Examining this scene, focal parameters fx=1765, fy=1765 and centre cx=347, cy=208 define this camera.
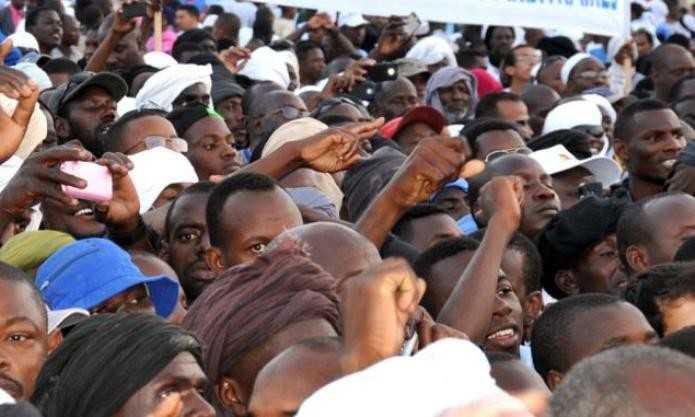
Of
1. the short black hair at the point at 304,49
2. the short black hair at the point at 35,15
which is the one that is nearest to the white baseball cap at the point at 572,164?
the short black hair at the point at 304,49

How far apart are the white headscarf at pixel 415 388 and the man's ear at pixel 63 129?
5426 millimetres

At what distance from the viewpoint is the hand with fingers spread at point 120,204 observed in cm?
488

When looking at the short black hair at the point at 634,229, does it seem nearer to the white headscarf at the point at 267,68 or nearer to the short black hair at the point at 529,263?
the short black hair at the point at 529,263

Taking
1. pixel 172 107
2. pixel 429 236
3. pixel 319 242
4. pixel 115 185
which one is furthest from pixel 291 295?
pixel 172 107

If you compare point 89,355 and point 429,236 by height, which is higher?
point 89,355

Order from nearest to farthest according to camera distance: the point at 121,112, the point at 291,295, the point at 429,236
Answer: the point at 291,295, the point at 429,236, the point at 121,112

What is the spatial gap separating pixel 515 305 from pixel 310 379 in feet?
6.25

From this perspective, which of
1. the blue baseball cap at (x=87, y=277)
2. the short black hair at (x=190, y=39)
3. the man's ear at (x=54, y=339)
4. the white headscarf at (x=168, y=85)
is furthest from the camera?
the short black hair at (x=190, y=39)

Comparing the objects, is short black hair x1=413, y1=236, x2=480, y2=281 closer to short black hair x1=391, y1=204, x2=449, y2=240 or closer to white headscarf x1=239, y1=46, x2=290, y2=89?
Result: short black hair x1=391, y1=204, x2=449, y2=240

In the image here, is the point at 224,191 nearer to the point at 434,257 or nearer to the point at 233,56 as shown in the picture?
the point at 434,257

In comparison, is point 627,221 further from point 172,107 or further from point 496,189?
point 172,107

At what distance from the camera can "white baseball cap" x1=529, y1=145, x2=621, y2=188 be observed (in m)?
6.96

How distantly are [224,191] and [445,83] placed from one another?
18.3ft

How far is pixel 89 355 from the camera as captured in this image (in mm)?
3180
